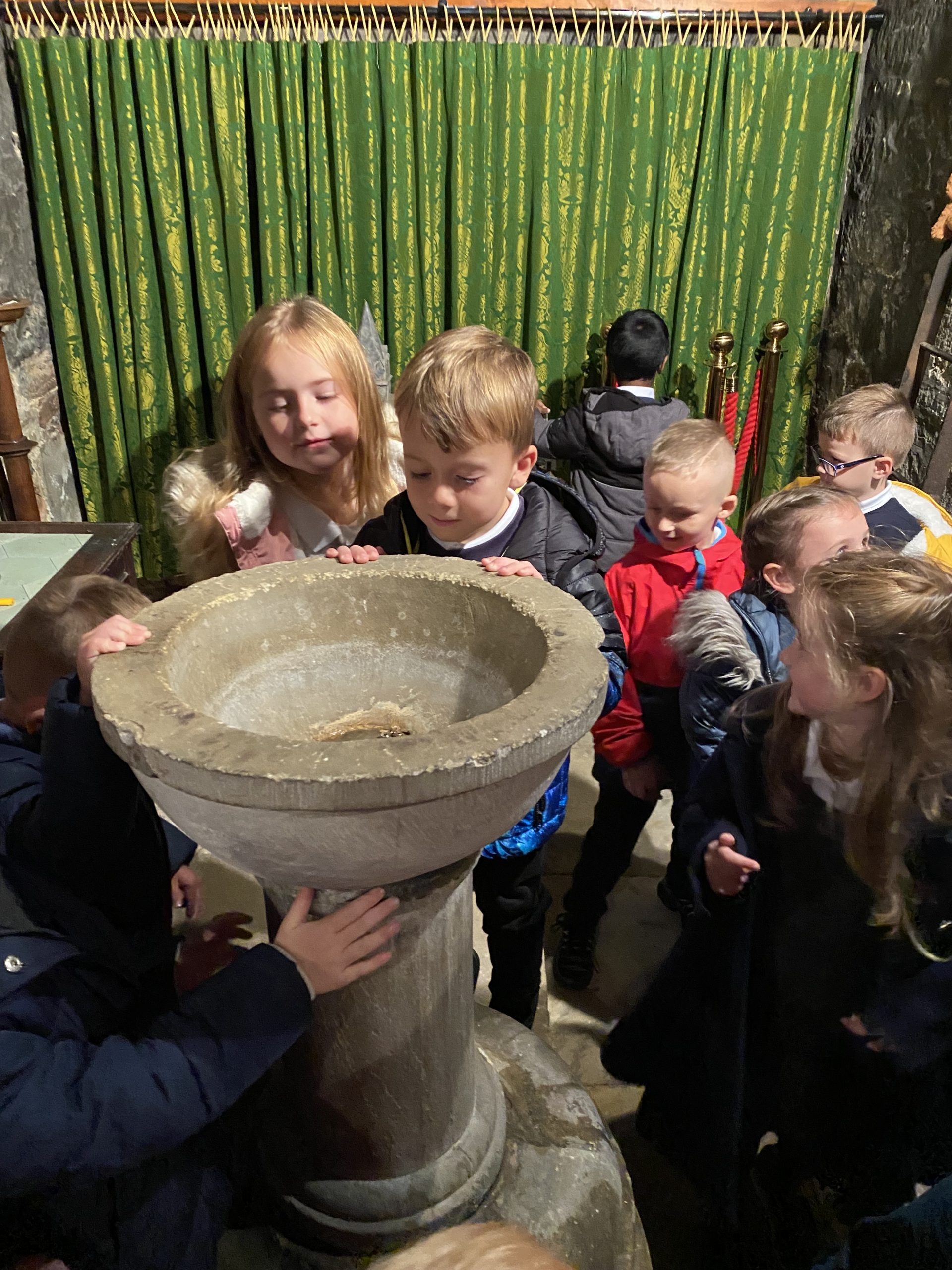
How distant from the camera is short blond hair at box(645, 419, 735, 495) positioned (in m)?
2.04

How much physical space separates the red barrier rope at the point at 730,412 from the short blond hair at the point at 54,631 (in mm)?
3325

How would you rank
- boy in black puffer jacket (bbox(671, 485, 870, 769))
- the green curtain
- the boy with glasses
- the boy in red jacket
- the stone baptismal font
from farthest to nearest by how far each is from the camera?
the green curtain, the boy with glasses, the boy in red jacket, boy in black puffer jacket (bbox(671, 485, 870, 769)), the stone baptismal font

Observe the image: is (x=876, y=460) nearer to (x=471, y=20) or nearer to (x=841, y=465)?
(x=841, y=465)

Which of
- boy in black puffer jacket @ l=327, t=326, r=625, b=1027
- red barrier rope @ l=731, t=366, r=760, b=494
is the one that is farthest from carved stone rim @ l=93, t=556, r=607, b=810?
red barrier rope @ l=731, t=366, r=760, b=494

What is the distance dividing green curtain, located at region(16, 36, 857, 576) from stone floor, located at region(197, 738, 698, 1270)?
7.61 feet

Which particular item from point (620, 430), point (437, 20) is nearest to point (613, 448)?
point (620, 430)

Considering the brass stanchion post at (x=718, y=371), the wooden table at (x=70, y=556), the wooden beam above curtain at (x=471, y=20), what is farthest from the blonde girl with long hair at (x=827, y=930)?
the wooden beam above curtain at (x=471, y=20)

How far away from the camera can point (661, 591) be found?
7.04 ft

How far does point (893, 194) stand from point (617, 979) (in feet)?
11.3

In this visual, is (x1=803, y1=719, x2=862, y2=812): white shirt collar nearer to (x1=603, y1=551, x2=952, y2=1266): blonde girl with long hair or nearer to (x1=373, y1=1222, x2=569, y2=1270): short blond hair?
(x1=603, y1=551, x2=952, y2=1266): blonde girl with long hair

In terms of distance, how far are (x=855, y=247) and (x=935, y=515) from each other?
7.47ft

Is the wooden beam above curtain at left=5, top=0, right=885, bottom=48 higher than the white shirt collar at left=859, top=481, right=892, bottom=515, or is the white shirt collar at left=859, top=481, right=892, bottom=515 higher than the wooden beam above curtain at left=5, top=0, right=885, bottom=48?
the wooden beam above curtain at left=5, top=0, right=885, bottom=48

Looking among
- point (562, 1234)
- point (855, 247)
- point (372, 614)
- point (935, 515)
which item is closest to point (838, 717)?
point (372, 614)

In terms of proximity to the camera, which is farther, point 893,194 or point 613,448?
point 893,194
